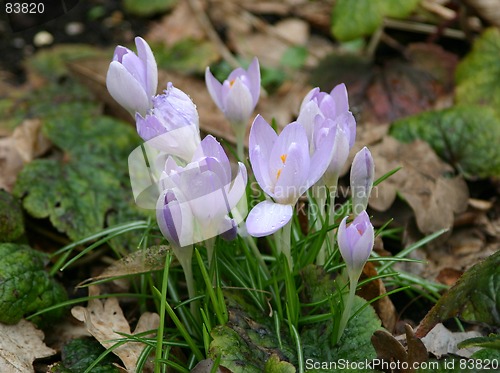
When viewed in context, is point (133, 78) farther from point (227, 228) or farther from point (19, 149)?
point (19, 149)

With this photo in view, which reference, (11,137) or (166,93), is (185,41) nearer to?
(11,137)

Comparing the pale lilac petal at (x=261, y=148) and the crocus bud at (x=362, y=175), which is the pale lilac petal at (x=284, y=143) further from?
the crocus bud at (x=362, y=175)

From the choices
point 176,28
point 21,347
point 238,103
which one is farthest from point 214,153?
point 176,28

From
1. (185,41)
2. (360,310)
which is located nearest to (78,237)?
(360,310)

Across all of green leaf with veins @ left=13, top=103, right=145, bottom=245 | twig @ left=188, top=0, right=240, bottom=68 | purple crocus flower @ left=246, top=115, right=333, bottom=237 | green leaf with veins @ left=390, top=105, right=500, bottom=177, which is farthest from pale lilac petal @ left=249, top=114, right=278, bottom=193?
twig @ left=188, top=0, right=240, bottom=68

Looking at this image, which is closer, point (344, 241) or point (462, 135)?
point (344, 241)

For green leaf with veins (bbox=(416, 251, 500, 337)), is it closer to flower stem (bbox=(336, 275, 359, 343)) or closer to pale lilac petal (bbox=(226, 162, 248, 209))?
flower stem (bbox=(336, 275, 359, 343))
